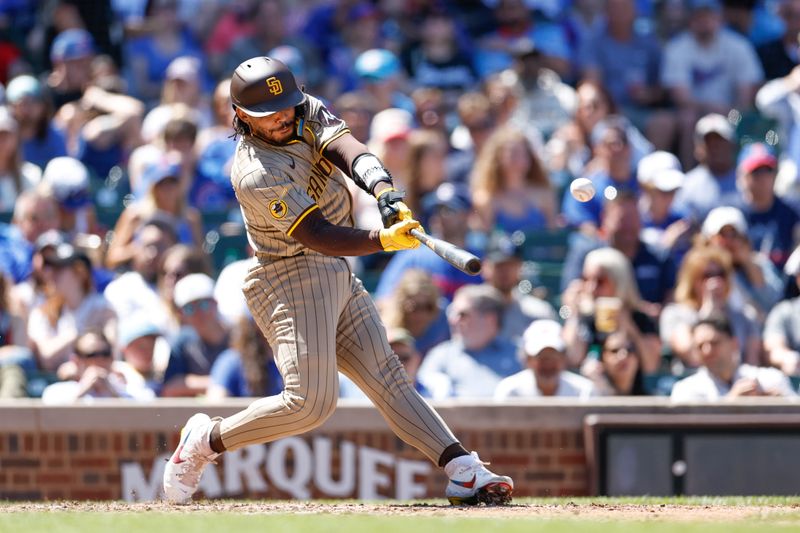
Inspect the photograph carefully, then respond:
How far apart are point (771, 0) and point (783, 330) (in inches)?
204

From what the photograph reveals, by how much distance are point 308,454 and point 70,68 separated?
17.9 ft

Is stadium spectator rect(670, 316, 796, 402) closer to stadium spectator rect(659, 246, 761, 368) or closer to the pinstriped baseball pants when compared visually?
stadium spectator rect(659, 246, 761, 368)

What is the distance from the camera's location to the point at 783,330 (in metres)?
9.32

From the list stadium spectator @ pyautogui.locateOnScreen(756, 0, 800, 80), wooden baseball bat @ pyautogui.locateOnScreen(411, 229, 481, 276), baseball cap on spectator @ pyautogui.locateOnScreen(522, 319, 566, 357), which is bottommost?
baseball cap on spectator @ pyautogui.locateOnScreen(522, 319, 566, 357)

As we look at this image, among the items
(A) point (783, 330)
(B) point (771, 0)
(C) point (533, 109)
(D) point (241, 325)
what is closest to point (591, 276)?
(A) point (783, 330)

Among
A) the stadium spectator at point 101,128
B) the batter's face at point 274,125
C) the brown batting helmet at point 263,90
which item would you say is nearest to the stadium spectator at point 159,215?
the stadium spectator at point 101,128

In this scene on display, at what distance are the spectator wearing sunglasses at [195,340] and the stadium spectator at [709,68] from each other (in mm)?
5038

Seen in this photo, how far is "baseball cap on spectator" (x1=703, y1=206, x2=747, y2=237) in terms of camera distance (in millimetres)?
9758

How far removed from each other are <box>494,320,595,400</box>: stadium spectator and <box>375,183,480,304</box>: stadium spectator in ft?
3.68

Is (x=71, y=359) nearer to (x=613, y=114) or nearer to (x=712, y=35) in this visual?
(x=613, y=114)

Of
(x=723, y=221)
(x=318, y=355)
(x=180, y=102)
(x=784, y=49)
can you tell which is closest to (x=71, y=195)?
(x=180, y=102)

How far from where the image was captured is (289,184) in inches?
220

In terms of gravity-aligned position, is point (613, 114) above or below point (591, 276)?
above

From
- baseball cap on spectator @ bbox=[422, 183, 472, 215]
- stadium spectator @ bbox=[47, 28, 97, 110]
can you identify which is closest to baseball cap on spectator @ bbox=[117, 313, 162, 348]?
baseball cap on spectator @ bbox=[422, 183, 472, 215]
